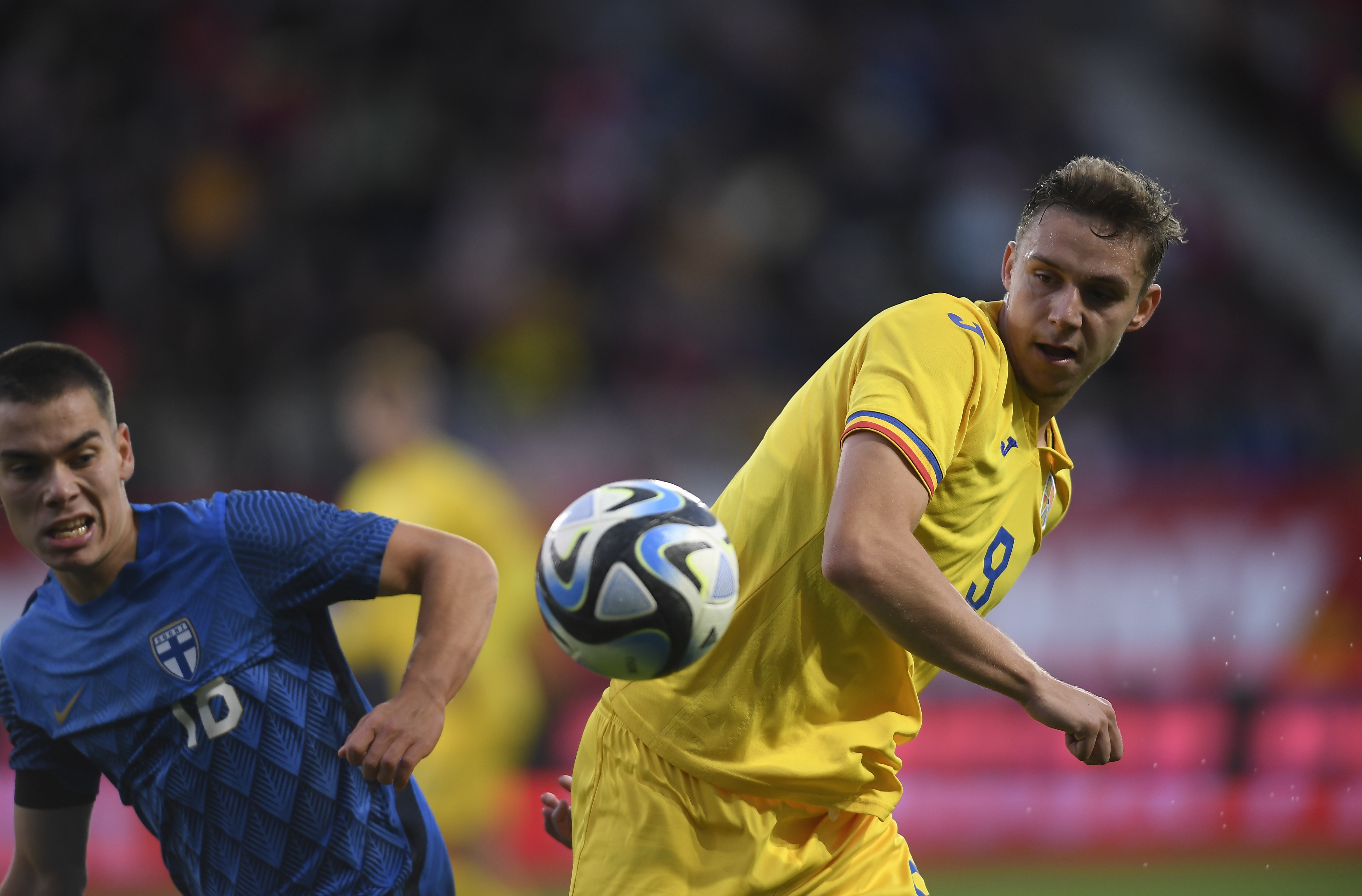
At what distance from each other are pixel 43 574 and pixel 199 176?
4.87 meters

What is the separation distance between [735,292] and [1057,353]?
842cm

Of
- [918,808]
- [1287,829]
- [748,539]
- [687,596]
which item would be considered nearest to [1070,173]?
[748,539]

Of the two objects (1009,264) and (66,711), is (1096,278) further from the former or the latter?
(66,711)

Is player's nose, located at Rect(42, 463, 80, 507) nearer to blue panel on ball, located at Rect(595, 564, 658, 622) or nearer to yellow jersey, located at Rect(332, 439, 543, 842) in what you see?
blue panel on ball, located at Rect(595, 564, 658, 622)

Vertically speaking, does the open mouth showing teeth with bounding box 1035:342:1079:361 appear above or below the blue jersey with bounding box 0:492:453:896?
above

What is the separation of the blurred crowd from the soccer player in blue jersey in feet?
17.7

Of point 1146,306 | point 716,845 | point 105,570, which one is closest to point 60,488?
point 105,570

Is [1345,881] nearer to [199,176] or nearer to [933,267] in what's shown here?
[933,267]

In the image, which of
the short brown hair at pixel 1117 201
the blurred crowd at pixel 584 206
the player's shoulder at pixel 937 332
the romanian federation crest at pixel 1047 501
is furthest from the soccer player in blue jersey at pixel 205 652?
the blurred crowd at pixel 584 206

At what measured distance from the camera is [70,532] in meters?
3.14

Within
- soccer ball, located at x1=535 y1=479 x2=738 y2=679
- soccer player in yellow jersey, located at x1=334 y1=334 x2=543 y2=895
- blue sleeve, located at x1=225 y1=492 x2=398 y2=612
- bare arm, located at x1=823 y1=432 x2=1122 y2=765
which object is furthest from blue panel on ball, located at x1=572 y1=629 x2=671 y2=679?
soccer player in yellow jersey, located at x1=334 y1=334 x2=543 y2=895

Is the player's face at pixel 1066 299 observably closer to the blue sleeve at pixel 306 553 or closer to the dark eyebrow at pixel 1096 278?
the dark eyebrow at pixel 1096 278

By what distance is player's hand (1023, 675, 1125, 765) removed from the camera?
104 inches

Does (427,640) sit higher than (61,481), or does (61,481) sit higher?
(61,481)
